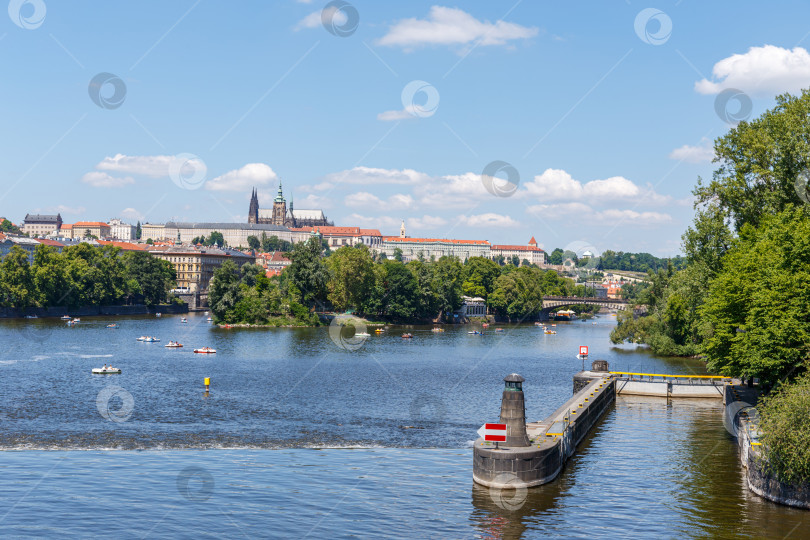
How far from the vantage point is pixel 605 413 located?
5641cm

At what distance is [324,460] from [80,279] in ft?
439

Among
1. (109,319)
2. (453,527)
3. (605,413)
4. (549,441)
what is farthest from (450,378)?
(109,319)

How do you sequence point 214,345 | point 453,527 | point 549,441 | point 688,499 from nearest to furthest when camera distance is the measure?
point 453,527, point 688,499, point 549,441, point 214,345

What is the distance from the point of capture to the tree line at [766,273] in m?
32.1

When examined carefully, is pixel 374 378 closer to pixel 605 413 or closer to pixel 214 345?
pixel 605 413

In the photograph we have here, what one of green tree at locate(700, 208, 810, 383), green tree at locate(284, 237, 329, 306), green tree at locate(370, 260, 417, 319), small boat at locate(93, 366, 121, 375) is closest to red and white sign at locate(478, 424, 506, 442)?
green tree at locate(700, 208, 810, 383)

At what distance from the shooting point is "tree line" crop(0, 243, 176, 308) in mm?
143375

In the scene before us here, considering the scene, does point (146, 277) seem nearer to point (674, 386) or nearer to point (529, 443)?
point (674, 386)

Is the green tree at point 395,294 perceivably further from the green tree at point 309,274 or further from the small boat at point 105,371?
the small boat at point 105,371

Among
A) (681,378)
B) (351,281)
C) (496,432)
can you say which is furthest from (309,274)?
(496,432)

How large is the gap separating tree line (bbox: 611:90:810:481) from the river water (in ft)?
12.9

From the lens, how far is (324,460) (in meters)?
40.3

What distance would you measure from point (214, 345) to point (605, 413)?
60.4m

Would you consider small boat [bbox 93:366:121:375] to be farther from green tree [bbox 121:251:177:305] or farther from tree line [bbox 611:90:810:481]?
green tree [bbox 121:251:177:305]
